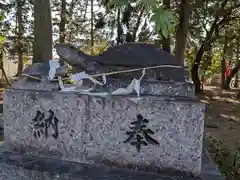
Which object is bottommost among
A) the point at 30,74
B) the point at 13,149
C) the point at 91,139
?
the point at 13,149

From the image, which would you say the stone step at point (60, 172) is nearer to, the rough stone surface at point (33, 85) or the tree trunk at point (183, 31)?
the rough stone surface at point (33, 85)

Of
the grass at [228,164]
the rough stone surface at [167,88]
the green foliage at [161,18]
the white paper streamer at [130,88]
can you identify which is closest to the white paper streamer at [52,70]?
the white paper streamer at [130,88]

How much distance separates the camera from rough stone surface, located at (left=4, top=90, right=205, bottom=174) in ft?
5.41

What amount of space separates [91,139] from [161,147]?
1.46ft

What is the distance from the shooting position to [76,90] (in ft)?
6.26

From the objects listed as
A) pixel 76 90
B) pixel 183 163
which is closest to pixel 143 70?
pixel 76 90

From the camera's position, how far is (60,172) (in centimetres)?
169

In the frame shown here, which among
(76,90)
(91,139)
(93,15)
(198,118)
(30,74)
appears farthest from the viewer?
(93,15)

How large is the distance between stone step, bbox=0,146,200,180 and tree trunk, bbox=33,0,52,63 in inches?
122

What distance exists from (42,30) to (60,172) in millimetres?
3377

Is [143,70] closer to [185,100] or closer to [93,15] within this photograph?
[185,100]

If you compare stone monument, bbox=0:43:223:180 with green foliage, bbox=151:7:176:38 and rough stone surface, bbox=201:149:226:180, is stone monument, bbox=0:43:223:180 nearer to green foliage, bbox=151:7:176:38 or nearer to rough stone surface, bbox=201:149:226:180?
rough stone surface, bbox=201:149:226:180

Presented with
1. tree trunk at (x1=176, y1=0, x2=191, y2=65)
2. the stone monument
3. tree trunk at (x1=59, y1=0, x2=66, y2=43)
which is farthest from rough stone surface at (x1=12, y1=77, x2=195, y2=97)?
tree trunk at (x1=59, y1=0, x2=66, y2=43)

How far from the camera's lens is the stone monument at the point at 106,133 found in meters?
1.66
